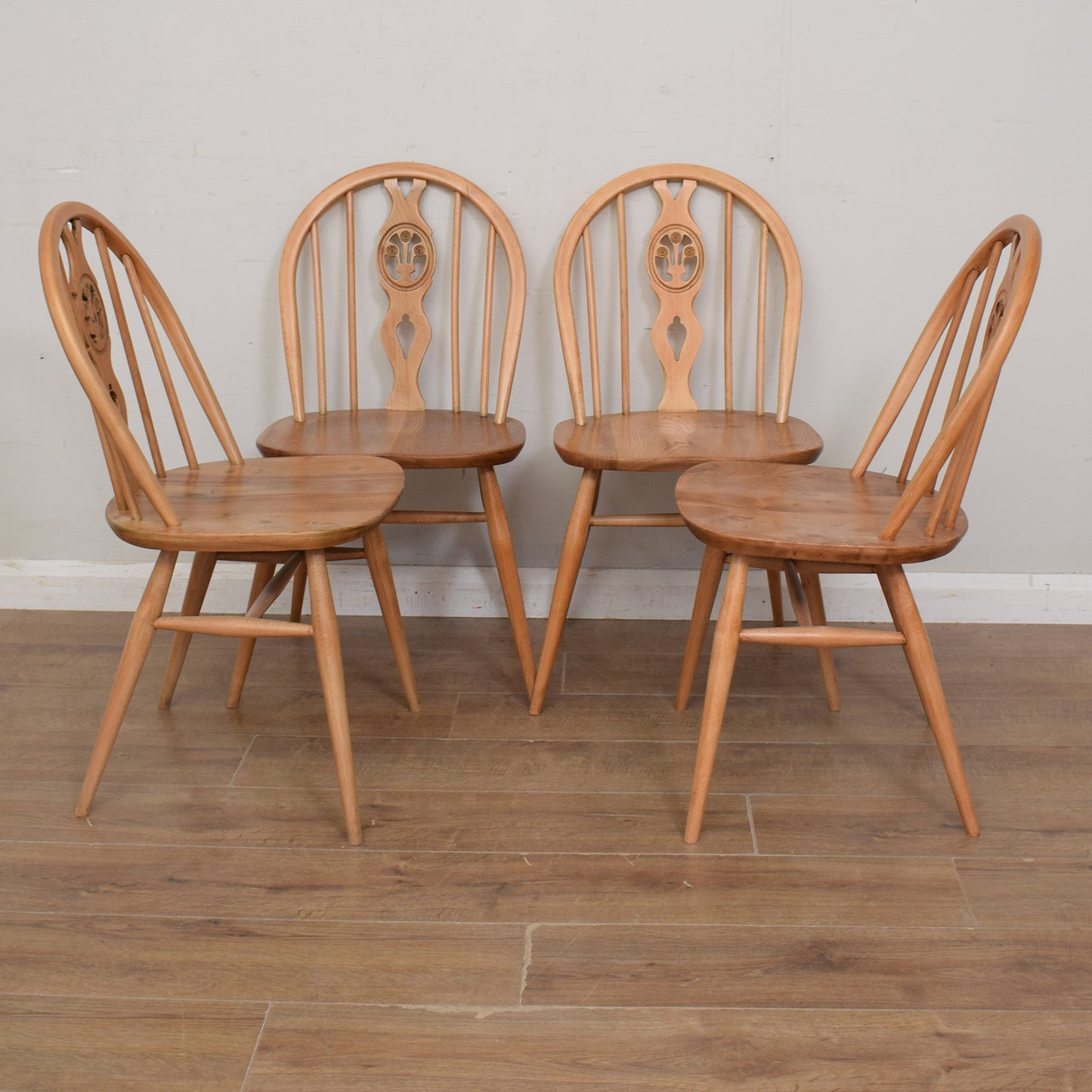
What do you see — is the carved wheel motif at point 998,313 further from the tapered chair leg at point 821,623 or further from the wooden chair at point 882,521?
the tapered chair leg at point 821,623

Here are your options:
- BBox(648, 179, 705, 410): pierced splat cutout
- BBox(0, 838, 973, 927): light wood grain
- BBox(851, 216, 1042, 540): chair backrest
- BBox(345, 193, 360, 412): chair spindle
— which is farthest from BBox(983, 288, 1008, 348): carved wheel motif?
BBox(345, 193, 360, 412): chair spindle

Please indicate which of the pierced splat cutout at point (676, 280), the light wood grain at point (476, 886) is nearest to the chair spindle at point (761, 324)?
the pierced splat cutout at point (676, 280)

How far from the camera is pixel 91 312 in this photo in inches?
59.0

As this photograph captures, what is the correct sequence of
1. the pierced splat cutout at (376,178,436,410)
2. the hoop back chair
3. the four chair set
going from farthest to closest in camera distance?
the pierced splat cutout at (376,178,436,410) < the hoop back chair < the four chair set

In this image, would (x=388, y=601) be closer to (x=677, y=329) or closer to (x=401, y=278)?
(x=401, y=278)

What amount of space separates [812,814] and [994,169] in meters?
1.21

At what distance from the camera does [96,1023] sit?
114cm

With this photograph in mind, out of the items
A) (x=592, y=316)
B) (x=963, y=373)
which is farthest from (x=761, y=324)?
(x=963, y=373)

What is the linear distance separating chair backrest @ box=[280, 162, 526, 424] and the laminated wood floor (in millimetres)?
550

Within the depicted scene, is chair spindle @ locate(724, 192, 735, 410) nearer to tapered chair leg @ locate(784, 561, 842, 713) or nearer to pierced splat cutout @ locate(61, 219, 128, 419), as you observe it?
tapered chair leg @ locate(784, 561, 842, 713)

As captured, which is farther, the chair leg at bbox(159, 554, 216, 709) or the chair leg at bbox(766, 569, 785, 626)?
the chair leg at bbox(766, 569, 785, 626)

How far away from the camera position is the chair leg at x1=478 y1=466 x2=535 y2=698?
180 centimetres

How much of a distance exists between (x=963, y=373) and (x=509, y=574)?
79cm

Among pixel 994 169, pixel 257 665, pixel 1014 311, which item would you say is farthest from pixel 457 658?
pixel 994 169
